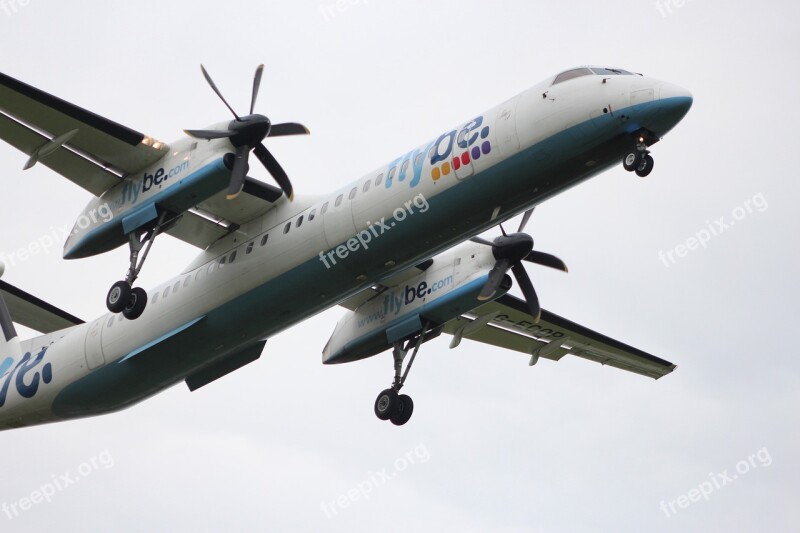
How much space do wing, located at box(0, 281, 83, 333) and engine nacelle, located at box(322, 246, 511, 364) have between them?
5.38 metres

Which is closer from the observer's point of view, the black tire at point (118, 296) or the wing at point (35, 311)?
the black tire at point (118, 296)

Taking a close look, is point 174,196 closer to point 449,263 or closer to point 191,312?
point 191,312

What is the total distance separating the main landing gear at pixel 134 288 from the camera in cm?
1912

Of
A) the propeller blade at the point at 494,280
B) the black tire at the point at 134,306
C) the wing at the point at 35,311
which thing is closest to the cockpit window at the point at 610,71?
the propeller blade at the point at 494,280

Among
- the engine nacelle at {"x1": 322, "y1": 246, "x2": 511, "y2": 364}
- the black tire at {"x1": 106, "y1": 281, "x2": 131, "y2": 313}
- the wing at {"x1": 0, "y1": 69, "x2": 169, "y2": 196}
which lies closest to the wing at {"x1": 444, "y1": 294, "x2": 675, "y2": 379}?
the engine nacelle at {"x1": 322, "y1": 246, "x2": 511, "y2": 364}

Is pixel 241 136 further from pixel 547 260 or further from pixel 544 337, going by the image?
pixel 544 337

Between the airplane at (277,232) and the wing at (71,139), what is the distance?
0.08 ft

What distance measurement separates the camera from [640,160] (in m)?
16.2

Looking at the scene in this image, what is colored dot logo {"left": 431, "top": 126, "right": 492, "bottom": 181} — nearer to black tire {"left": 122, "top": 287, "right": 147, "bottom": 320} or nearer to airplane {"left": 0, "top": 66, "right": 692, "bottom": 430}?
Answer: airplane {"left": 0, "top": 66, "right": 692, "bottom": 430}

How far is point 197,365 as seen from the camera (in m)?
20.6

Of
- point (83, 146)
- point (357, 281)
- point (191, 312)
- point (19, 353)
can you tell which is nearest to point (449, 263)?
point (357, 281)

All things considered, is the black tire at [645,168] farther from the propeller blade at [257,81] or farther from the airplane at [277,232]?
the propeller blade at [257,81]

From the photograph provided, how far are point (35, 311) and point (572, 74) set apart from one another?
40.5 feet
